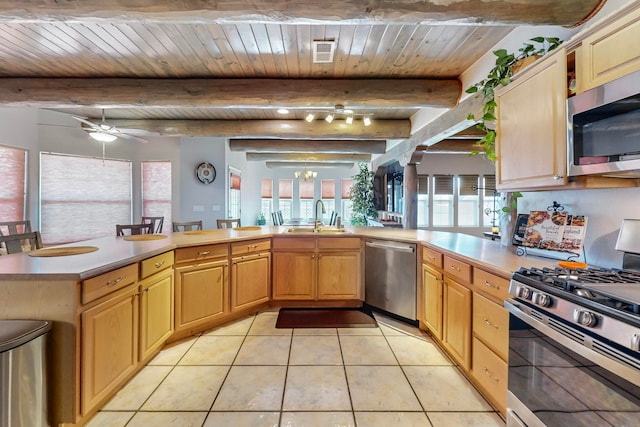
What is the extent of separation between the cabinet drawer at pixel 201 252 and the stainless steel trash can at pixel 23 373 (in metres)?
1.05

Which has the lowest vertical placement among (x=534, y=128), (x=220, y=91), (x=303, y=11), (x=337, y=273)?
(x=337, y=273)

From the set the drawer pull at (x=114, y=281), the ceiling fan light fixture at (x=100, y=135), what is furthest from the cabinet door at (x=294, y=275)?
the ceiling fan light fixture at (x=100, y=135)

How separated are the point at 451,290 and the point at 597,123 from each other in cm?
135

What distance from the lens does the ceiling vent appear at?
2.35 m

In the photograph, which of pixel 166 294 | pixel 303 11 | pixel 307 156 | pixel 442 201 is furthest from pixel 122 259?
pixel 442 201

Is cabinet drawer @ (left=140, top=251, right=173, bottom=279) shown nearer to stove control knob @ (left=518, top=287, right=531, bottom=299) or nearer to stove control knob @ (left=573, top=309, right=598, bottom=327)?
stove control knob @ (left=518, top=287, right=531, bottom=299)

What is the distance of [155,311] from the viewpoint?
215 cm

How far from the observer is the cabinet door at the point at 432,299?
2326 mm

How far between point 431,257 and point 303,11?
2118 mm

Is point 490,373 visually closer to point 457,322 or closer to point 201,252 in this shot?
point 457,322

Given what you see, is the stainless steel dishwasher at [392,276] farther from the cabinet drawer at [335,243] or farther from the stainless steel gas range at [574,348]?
the stainless steel gas range at [574,348]

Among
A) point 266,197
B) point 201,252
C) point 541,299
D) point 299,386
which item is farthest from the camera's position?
point 266,197

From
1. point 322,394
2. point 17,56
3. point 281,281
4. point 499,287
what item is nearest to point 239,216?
point 281,281

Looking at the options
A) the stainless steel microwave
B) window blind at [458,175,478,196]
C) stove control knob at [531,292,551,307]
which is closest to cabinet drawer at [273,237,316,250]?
stove control knob at [531,292,551,307]
